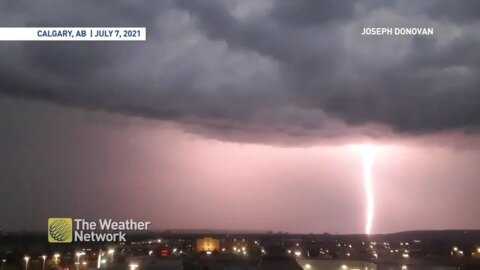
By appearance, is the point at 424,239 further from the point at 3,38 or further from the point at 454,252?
the point at 3,38

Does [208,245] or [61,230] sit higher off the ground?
[61,230]

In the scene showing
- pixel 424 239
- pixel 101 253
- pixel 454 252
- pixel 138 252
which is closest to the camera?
pixel 101 253

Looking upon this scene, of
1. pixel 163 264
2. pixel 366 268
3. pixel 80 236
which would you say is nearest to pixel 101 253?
pixel 163 264

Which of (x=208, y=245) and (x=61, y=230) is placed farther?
(x=208, y=245)

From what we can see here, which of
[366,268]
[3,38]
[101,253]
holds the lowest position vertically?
[366,268]

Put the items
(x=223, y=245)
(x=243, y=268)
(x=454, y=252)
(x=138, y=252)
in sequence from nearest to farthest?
(x=243, y=268) < (x=138, y=252) < (x=454, y=252) < (x=223, y=245)

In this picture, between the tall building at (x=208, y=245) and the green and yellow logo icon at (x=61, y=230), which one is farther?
the tall building at (x=208, y=245)

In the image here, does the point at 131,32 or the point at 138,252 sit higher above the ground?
the point at 131,32

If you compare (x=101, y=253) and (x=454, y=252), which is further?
(x=454, y=252)
